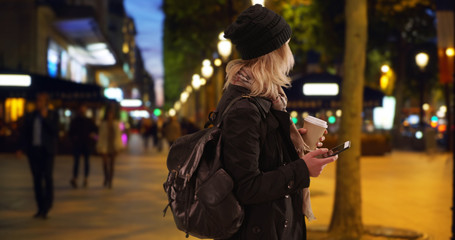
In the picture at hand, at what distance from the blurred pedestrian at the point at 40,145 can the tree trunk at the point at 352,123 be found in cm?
456

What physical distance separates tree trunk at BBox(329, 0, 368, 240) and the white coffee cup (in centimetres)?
578

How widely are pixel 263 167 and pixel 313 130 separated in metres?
0.32

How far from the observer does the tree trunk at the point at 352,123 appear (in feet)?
28.2

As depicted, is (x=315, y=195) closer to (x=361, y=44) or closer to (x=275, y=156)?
(x=361, y=44)

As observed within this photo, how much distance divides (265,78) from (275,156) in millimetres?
316

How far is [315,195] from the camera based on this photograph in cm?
1360

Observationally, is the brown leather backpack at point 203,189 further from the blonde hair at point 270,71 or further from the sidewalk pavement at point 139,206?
the sidewalk pavement at point 139,206

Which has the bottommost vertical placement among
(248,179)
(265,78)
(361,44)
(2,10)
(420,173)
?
(420,173)

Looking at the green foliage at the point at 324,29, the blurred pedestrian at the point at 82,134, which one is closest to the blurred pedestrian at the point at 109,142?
the blurred pedestrian at the point at 82,134

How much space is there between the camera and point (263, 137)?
8.63ft

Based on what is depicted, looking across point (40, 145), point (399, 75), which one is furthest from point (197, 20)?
point (40, 145)

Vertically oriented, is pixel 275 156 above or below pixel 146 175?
above

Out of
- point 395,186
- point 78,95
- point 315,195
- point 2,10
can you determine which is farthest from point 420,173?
point 2,10

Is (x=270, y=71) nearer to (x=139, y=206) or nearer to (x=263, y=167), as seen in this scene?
(x=263, y=167)
